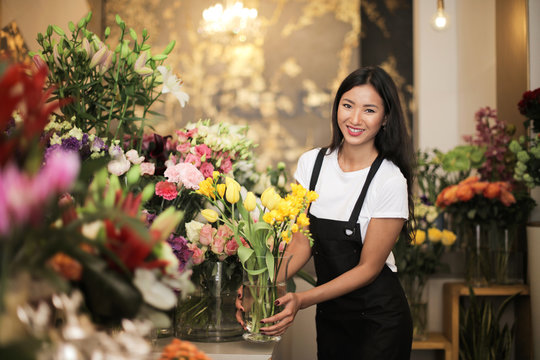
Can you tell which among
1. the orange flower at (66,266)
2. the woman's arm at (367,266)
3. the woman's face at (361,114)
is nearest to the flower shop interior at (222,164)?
the orange flower at (66,266)

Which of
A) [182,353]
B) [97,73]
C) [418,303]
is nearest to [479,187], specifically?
[418,303]

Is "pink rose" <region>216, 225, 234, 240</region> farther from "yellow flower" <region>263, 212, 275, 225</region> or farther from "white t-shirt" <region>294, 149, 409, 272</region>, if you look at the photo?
"white t-shirt" <region>294, 149, 409, 272</region>

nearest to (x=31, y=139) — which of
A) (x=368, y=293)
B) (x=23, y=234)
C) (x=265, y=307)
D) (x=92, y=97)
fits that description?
(x=23, y=234)

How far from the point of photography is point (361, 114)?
1641 mm

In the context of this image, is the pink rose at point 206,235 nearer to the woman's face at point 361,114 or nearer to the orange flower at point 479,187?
the woman's face at point 361,114

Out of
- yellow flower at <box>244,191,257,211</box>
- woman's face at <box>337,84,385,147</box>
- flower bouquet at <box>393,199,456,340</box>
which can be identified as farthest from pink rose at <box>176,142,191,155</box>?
flower bouquet at <box>393,199,456,340</box>

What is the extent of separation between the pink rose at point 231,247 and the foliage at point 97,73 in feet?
1.48

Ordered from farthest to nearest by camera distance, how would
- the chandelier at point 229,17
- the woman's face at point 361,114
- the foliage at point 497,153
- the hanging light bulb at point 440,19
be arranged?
the chandelier at point 229,17
the hanging light bulb at point 440,19
the foliage at point 497,153
the woman's face at point 361,114

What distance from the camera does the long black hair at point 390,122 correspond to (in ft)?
5.46

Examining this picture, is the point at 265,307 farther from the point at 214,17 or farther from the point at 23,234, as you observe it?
the point at 214,17

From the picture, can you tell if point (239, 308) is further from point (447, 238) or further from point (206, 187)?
point (447, 238)

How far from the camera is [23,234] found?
1.59 feet

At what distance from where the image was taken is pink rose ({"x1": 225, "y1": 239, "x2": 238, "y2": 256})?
127cm

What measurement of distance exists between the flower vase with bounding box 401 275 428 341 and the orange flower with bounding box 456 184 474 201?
47 centimetres
